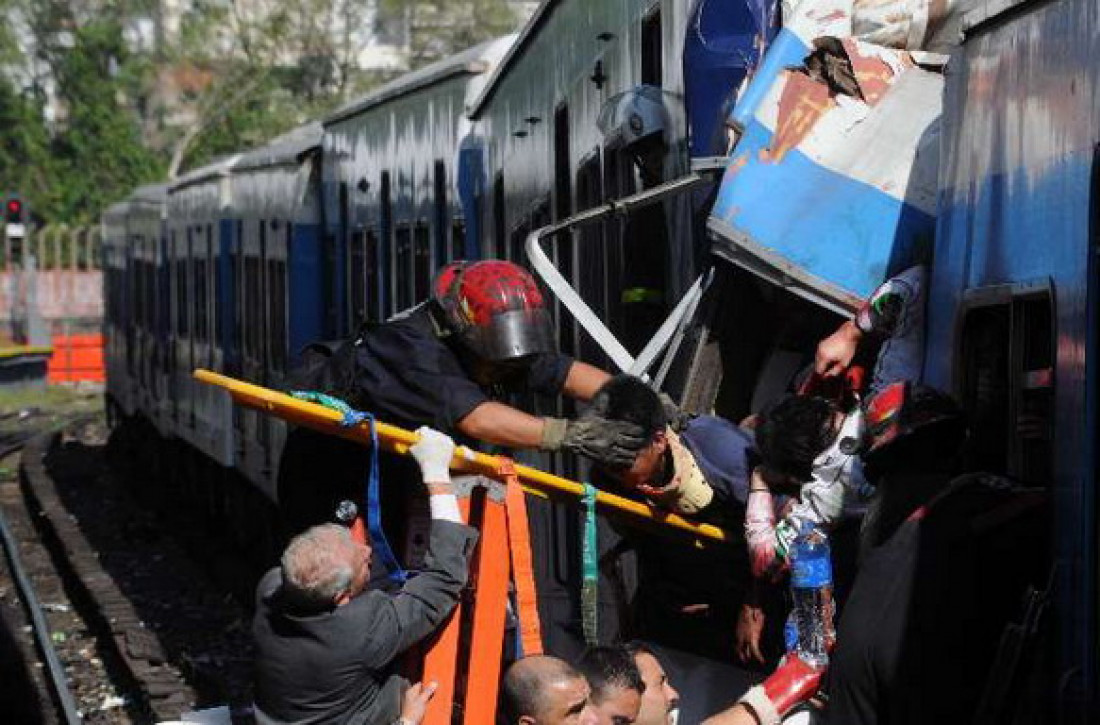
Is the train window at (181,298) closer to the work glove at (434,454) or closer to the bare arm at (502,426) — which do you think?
the bare arm at (502,426)

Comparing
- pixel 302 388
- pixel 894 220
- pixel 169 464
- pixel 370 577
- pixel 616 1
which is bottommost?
pixel 169 464

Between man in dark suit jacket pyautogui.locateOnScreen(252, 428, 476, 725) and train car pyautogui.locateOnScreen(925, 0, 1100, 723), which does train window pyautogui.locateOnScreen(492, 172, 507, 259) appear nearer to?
man in dark suit jacket pyautogui.locateOnScreen(252, 428, 476, 725)

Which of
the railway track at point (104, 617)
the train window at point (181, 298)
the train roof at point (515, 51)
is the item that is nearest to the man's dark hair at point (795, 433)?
the railway track at point (104, 617)

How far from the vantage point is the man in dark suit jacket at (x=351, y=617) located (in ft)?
17.8

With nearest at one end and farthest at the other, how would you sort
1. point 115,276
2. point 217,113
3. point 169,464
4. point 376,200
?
1. point 376,200
2. point 169,464
3. point 115,276
4. point 217,113

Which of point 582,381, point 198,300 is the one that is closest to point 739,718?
point 582,381

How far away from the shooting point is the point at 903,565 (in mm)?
4246

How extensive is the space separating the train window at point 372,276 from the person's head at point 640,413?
8.34 metres

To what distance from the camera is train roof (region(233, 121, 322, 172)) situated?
54.6ft

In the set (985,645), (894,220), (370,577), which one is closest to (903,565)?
(985,645)

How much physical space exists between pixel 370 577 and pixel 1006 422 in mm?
1991

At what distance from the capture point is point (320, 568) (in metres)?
5.40

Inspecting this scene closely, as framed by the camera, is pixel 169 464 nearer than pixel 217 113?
Yes

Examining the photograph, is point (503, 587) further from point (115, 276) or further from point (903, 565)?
point (115, 276)
